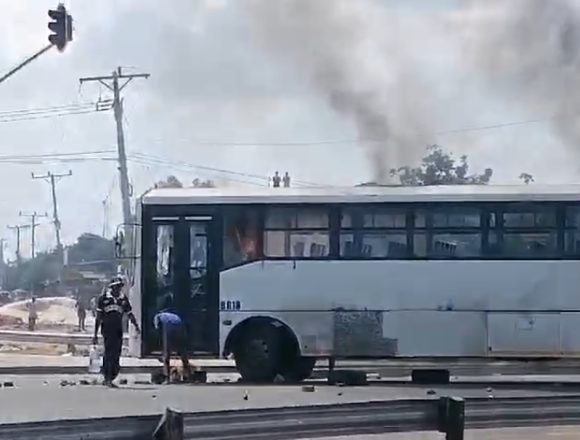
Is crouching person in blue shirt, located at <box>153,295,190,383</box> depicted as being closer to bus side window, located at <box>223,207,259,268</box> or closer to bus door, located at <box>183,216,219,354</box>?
bus door, located at <box>183,216,219,354</box>

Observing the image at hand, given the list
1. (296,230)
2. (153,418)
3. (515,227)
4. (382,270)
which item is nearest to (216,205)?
(296,230)

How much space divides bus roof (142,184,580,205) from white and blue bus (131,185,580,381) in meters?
0.02

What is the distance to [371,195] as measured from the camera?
75.0 ft

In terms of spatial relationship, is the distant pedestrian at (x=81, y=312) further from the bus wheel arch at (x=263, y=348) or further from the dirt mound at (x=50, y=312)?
the bus wheel arch at (x=263, y=348)

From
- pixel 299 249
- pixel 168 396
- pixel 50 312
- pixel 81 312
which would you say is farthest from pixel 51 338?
pixel 50 312

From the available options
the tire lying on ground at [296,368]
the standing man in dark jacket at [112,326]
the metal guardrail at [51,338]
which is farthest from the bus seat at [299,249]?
the metal guardrail at [51,338]

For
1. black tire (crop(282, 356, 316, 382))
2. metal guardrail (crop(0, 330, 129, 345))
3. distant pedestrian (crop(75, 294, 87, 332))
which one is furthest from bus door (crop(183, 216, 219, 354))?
distant pedestrian (crop(75, 294, 87, 332))

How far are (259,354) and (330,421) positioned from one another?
12873 mm

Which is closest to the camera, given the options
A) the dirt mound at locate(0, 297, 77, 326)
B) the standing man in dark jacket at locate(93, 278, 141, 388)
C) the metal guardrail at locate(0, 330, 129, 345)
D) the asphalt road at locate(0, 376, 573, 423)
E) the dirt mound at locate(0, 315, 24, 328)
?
the asphalt road at locate(0, 376, 573, 423)

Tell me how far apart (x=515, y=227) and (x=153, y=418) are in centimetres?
1443

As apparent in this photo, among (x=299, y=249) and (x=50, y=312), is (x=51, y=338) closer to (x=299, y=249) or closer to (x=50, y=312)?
(x=299, y=249)

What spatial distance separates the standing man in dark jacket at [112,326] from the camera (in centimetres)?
2177

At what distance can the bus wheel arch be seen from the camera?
22625 mm

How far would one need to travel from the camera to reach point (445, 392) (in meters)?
20.8
